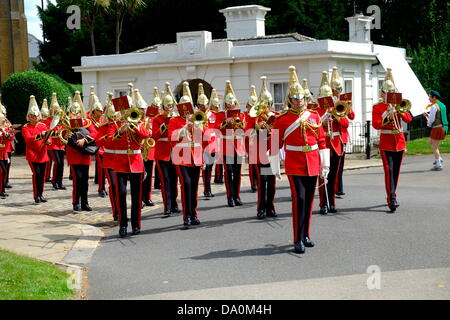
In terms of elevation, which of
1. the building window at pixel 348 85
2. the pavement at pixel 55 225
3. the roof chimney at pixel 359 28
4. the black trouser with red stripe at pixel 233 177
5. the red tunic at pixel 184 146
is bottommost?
the pavement at pixel 55 225

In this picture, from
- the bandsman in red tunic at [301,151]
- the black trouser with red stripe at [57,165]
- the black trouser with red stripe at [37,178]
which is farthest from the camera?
the black trouser with red stripe at [57,165]

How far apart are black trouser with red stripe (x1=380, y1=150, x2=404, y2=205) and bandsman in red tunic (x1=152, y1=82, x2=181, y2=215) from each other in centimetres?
375

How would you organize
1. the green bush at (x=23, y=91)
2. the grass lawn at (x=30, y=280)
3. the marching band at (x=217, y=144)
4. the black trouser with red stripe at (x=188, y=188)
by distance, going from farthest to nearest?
the green bush at (x=23, y=91) → the black trouser with red stripe at (x=188, y=188) → the marching band at (x=217, y=144) → the grass lawn at (x=30, y=280)

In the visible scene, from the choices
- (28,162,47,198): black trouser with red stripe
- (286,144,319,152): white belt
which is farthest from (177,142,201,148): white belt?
(28,162,47,198): black trouser with red stripe

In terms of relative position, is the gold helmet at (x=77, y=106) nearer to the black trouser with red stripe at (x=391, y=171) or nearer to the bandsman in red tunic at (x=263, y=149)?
the bandsman in red tunic at (x=263, y=149)

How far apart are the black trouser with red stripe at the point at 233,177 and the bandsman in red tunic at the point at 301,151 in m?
4.20

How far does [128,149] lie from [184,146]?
1158 millimetres

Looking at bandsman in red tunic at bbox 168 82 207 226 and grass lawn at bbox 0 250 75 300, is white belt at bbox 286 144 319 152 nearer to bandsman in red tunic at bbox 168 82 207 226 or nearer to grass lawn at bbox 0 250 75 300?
bandsman in red tunic at bbox 168 82 207 226

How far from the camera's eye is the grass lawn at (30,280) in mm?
7402

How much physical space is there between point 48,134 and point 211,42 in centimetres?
1104

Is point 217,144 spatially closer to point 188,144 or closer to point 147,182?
point 147,182

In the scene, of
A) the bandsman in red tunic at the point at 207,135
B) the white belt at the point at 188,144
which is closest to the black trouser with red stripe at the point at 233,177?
the bandsman in red tunic at the point at 207,135

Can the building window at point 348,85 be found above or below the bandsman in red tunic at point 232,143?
above
